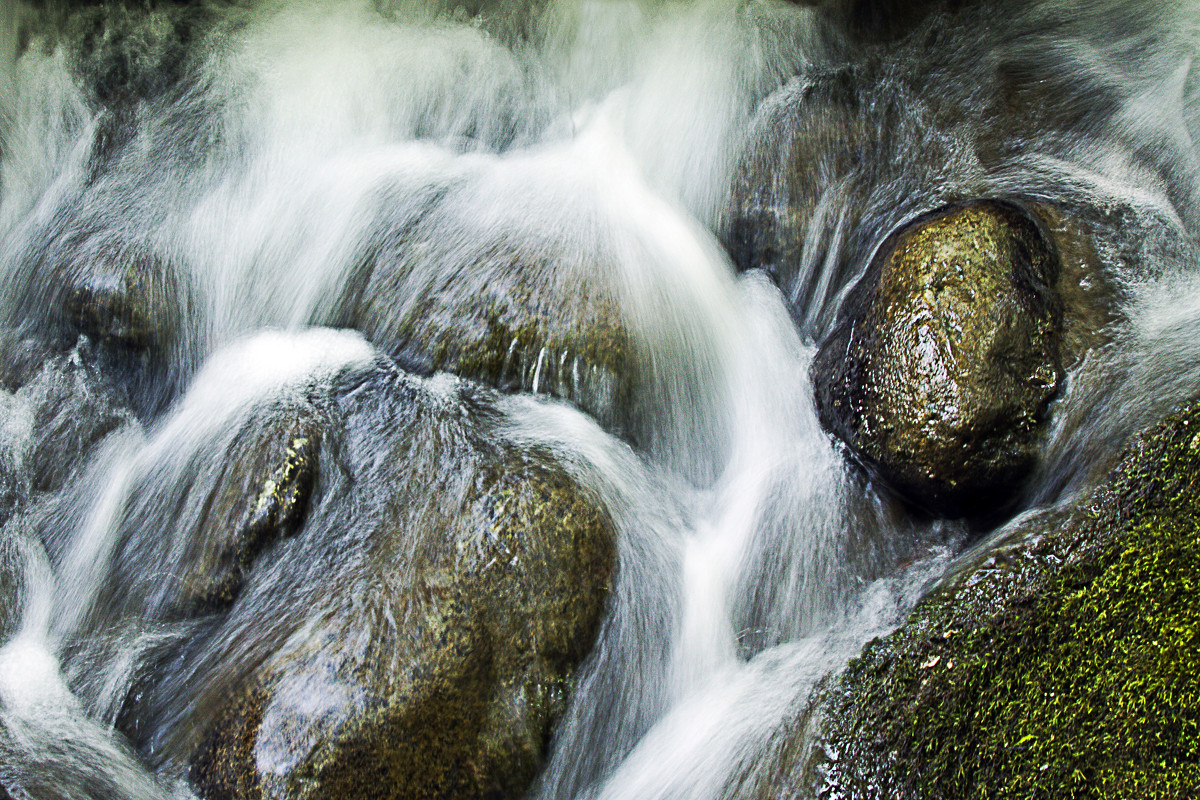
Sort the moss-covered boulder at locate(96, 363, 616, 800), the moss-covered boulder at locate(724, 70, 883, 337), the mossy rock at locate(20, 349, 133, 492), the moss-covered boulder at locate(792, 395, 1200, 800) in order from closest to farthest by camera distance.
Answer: the moss-covered boulder at locate(792, 395, 1200, 800) < the moss-covered boulder at locate(96, 363, 616, 800) < the mossy rock at locate(20, 349, 133, 492) < the moss-covered boulder at locate(724, 70, 883, 337)

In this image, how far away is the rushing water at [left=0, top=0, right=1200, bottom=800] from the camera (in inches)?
117

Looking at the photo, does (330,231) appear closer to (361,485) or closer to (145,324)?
(145,324)

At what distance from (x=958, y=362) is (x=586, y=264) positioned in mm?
1709

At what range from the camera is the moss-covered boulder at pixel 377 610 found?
2615 mm

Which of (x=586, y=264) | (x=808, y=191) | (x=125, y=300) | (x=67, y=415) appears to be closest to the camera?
(x=586, y=264)

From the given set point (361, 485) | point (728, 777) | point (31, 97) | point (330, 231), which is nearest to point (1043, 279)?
point (728, 777)

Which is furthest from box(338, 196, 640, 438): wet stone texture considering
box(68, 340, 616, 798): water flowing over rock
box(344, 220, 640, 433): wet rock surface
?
box(68, 340, 616, 798): water flowing over rock

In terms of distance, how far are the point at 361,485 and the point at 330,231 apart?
1723 millimetres

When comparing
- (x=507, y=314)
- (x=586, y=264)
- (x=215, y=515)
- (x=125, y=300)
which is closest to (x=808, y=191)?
(x=586, y=264)

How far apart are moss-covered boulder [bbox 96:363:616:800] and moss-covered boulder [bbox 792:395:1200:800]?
3.42ft

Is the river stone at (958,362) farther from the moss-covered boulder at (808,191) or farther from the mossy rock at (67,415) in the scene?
the mossy rock at (67,415)

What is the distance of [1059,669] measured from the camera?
224 cm

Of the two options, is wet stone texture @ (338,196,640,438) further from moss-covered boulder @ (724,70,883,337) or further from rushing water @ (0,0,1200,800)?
moss-covered boulder @ (724,70,883,337)

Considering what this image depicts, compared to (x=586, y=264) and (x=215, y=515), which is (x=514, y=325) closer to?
(x=586, y=264)
